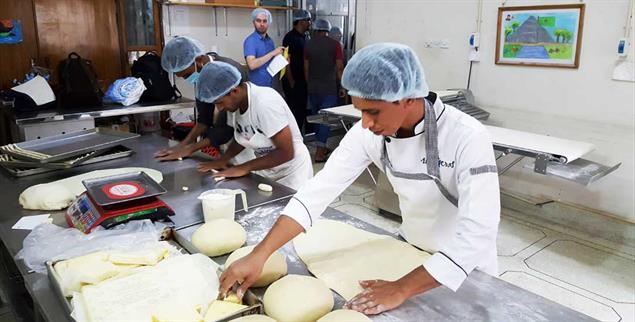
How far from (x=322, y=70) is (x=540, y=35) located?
85.1 inches

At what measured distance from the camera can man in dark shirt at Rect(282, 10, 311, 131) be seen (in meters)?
5.27

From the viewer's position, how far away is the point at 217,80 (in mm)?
1901

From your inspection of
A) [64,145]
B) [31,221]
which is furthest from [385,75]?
[64,145]

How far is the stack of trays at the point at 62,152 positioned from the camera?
207 cm

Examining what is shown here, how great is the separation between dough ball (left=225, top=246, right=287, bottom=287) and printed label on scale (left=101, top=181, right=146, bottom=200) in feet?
1.48

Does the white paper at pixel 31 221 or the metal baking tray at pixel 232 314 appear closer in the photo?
the metal baking tray at pixel 232 314

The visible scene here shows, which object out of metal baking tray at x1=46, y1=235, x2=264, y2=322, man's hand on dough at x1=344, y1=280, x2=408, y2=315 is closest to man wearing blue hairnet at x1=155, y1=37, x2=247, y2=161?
metal baking tray at x1=46, y1=235, x2=264, y2=322

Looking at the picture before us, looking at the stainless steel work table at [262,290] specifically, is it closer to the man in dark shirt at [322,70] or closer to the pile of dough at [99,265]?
the pile of dough at [99,265]

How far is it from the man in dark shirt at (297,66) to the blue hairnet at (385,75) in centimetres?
419

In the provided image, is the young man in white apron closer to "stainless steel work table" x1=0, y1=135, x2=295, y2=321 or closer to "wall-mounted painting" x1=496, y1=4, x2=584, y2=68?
"stainless steel work table" x1=0, y1=135, x2=295, y2=321

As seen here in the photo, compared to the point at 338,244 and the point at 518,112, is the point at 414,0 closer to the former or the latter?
the point at 518,112

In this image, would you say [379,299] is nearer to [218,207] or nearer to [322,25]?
[218,207]

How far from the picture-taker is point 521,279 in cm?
264

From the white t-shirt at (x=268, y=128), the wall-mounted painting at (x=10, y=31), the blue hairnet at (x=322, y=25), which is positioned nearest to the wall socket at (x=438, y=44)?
the blue hairnet at (x=322, y=25)
